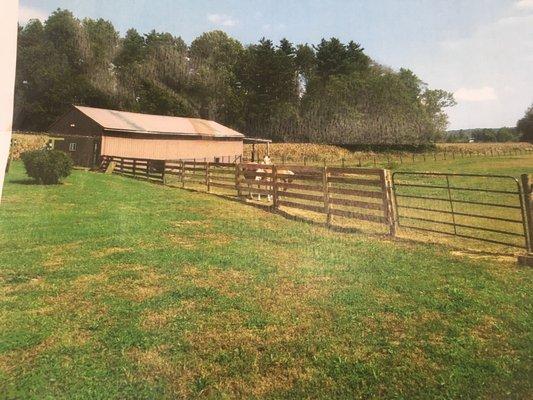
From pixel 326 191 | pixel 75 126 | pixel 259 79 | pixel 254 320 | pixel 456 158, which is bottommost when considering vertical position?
pixel 254 320

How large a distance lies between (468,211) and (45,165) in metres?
14.5

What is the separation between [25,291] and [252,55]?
11166mm

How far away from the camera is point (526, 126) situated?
5.88 metres

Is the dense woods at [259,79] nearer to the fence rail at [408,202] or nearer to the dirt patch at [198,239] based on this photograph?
the fence rail at [408,202]

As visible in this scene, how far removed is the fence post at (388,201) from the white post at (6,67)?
7.88 m

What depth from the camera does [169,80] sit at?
20.4 metres

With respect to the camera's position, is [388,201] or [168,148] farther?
[168,148]

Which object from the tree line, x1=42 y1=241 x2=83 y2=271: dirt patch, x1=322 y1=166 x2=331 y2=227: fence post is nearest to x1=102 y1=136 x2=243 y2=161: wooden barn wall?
x1=322 y1=166 x2=331 y2=227: fence post

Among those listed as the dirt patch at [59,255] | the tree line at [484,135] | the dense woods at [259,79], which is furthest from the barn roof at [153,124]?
the dirt patch at [59,255]

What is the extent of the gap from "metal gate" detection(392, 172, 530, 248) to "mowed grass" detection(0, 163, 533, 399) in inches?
48.6

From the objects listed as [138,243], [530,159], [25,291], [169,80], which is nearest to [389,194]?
[530,159]

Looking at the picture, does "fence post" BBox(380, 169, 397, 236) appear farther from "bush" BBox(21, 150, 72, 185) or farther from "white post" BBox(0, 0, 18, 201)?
"bush" BBox(21, 150, 72, 185)

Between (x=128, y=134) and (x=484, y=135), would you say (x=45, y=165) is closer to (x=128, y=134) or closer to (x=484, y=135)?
(x=484, y=135)

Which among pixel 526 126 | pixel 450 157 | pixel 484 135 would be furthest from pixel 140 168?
pixel 526 126
